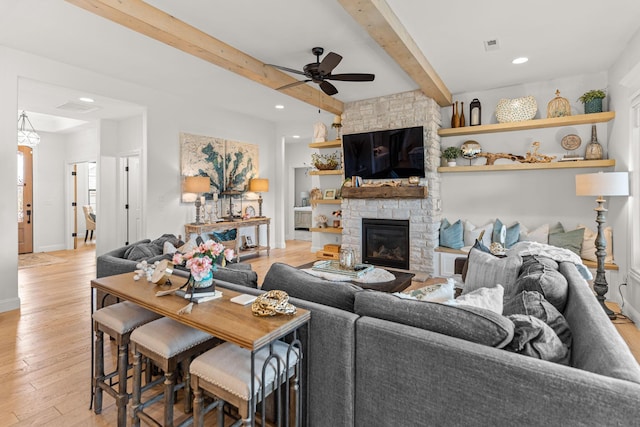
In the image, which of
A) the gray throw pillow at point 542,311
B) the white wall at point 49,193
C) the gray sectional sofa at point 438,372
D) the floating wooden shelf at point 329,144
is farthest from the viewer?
the white wall at point 49,193

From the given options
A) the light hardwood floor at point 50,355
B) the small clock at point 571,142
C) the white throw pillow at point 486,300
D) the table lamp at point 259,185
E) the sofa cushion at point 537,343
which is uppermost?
the small clock at point 571,142

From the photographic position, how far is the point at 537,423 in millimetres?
1100

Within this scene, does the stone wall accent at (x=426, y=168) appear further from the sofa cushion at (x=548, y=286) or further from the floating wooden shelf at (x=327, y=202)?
the sofa cushion at (x=548, y=286)

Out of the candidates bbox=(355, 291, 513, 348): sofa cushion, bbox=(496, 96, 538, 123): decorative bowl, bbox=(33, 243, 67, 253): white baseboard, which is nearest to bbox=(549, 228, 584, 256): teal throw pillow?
bbox=(496, 96, 538, 123): decorative bowl

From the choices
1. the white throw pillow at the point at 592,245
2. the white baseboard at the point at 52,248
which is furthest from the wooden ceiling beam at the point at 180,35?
the white baseboard at the point at 52,248

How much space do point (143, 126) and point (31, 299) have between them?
2823 mm

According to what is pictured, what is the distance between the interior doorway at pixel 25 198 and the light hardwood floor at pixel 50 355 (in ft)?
8.91

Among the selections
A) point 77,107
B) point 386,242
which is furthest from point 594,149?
point 77,107

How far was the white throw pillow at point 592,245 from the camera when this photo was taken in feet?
13.3

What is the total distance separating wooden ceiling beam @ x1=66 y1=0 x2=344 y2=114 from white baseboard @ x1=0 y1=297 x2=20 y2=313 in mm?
3226

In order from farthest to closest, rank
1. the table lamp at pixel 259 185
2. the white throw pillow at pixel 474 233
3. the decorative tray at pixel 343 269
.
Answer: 1. the table lamp at pixel 259 185
2. the white throw pillow at pixel 474 233
3. the decorative tray at pixel 343 269

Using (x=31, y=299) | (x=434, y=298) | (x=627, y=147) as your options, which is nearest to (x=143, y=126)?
(x=31, y=299)

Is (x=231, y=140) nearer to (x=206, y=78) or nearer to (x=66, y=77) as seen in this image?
(x=206, y=78)

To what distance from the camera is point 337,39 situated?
133 inches
